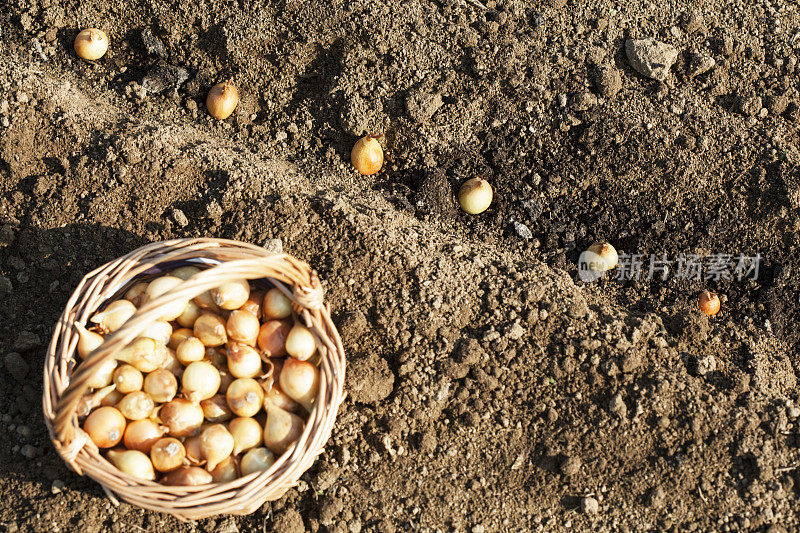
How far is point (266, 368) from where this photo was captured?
2426 mm

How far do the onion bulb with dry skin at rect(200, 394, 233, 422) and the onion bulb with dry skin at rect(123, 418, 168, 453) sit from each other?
179 millimetres

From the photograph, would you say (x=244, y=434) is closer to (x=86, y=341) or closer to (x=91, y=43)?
(x=86, y=341)

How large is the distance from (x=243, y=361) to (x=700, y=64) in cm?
252

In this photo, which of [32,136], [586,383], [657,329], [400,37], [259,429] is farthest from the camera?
[400,37]

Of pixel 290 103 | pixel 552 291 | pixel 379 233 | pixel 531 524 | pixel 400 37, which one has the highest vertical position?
pixel 400 37

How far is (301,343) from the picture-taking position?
7.61 ft

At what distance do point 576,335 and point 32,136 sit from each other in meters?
2.46

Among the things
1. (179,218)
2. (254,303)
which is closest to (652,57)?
(254,303)

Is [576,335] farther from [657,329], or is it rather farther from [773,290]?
[773,290]

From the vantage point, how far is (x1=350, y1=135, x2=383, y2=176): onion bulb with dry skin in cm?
300

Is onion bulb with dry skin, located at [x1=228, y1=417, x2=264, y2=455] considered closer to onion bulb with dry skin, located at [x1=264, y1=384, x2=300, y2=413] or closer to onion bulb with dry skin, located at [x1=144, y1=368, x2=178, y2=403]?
onion bulb with dry skin, located at [x1=264, y1=384, x2=300, y2=413]

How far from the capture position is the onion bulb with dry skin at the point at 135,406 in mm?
2242

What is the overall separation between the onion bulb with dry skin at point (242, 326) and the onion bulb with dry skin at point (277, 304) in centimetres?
8

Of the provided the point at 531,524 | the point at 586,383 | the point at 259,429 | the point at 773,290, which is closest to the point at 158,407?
the point at 259,429
